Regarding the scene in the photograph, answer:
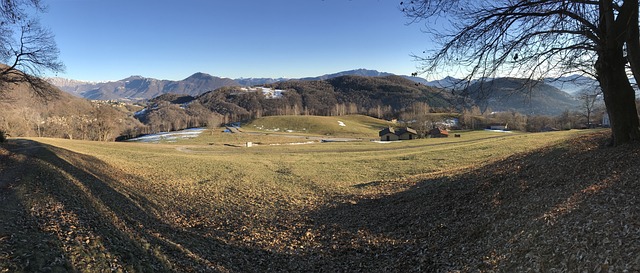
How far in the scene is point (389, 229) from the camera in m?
11.5

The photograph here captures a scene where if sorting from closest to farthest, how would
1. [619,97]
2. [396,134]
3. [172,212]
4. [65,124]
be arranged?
[619,97], [172,212], [65,124], [396,134]

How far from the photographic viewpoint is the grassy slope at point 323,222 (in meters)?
6.84

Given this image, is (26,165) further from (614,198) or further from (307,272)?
(614,198)

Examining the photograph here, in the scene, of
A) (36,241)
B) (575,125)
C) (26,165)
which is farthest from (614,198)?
(575,125)

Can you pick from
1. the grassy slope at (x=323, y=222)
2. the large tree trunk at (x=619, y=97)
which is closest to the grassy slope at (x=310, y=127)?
the grassy slope at (x=323, y=222)

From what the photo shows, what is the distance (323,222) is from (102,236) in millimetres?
7983

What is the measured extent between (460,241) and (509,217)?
169cm

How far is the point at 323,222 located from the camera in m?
13.5

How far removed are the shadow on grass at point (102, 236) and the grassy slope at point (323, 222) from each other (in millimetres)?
40

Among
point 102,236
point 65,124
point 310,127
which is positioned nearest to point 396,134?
point 310,127

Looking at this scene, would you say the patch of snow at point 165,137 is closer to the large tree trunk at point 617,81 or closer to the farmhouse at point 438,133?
the farmhouse at point 438,133

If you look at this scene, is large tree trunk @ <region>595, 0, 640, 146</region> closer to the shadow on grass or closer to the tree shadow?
the tree shadow

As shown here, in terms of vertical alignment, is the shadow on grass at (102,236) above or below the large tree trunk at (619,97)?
below

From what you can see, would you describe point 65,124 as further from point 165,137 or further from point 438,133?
point 438,133
